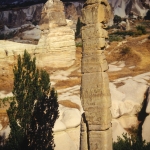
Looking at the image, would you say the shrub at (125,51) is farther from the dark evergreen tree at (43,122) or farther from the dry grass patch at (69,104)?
the dark evergreen tree at (43,122)

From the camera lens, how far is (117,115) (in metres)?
19.2

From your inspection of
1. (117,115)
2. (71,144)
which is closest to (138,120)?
(117,115)

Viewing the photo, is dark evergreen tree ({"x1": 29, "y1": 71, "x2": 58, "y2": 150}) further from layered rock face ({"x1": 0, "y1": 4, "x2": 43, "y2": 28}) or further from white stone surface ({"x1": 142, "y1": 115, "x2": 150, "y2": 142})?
layered rock face ({"x1": 0, "y1": 4, "x2": 43, "y2": 28})

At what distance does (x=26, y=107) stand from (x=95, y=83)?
650 centimetres

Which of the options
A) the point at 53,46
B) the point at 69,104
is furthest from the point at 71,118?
the point at 53,46

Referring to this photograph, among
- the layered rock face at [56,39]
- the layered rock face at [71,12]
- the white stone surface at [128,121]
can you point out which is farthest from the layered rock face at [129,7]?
the white stone surface at [128,121]

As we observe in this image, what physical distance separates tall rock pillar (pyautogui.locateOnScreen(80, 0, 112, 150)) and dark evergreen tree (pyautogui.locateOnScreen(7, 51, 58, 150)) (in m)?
5.30

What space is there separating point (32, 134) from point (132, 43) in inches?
1181

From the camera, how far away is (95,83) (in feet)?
29.6

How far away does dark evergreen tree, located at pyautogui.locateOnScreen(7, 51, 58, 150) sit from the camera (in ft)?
42.5

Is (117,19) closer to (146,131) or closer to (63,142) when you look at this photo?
(146,131)

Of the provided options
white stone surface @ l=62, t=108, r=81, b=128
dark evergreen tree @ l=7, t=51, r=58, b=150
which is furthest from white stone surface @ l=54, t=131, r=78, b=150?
dark evergreen tree @ l=7, t=51, r=58, b=150

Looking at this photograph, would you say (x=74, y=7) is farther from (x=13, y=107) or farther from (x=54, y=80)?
(x=13, y=107)

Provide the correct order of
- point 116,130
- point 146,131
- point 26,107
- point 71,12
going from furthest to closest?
point 71,12, point 116,130, point 146,131, point 26,107
